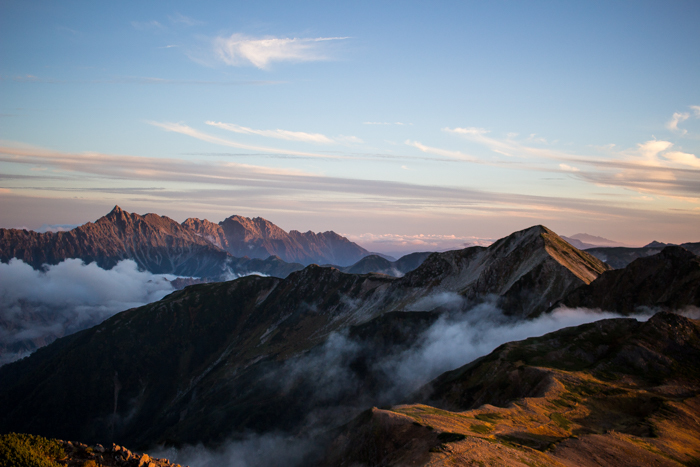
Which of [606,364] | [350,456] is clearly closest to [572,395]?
[606,364]

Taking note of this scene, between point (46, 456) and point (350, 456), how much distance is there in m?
84.5

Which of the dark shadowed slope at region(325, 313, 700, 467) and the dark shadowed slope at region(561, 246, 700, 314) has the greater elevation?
the dark shadowed slope at region(561, 246, 700, 314)

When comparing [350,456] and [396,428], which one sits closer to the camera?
[396,428]

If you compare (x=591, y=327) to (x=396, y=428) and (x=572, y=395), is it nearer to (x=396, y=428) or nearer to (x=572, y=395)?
(x=572, y=395)

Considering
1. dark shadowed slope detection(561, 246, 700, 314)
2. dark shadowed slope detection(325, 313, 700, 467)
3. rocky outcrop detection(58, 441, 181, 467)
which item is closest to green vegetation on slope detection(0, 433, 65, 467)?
rocky outcrop detection(58, 441, 181, 467)

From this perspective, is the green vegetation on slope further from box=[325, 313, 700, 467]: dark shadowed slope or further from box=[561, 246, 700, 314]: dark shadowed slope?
box=[561, 246, 700, 314]: dark shadowed slope

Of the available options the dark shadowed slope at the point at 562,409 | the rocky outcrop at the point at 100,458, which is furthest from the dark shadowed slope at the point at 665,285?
the rocky outcrop at the point at 100,458

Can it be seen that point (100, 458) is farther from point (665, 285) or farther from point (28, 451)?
point (665, 285)

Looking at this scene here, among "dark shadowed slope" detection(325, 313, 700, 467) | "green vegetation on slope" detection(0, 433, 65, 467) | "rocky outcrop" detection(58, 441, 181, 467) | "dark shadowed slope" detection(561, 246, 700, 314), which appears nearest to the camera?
A: "green vegetation on slope" detection(0, 433, 65, 467)

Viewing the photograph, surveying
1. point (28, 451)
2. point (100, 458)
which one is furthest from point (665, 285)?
point (28, 451)

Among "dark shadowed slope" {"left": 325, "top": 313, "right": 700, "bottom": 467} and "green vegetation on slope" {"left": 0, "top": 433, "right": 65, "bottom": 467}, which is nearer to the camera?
"green vegetation on slope" {"left": 0, "top": 433, "right": 65, "bottom": 467}

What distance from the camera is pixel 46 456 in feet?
148

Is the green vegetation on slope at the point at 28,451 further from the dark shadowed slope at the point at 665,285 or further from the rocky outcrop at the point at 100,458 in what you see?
the dark shadowed slope at the point at 665,285

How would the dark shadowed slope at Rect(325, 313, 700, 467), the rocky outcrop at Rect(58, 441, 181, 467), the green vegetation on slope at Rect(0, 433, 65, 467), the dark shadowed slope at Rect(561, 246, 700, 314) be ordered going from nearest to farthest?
the green vegetation on slope at Rect(0, 433, 65, 467), the rocky outcrop at Rect(58, 441, 181, 467), the dark shadowed slope at Rect(325, 313, 700, 467), the dark shadowed slope at Rect(561, 246, 700, 314)
